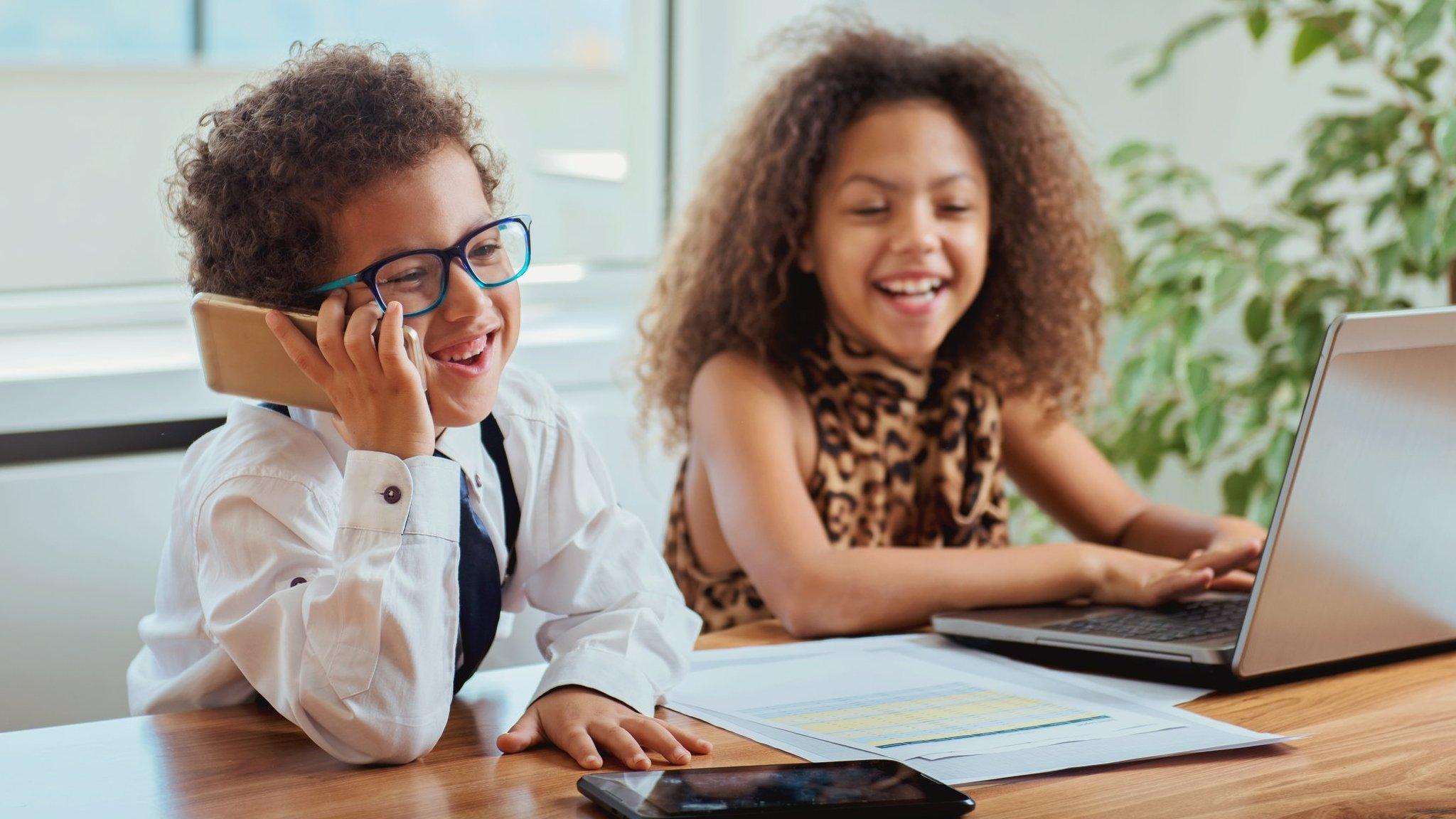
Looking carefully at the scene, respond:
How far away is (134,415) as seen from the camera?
6.06 feet

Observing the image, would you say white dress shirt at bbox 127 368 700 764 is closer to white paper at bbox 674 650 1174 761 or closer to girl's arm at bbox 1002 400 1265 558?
white paper at bbox 674 650 1174 761

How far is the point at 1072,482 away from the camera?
183 cm

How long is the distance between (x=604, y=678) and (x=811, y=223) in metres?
0.84

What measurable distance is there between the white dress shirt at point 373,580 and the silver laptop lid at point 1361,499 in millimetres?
480

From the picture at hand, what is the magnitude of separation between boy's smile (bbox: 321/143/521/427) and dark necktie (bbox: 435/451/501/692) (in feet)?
0.29

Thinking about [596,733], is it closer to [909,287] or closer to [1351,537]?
[1351,537]

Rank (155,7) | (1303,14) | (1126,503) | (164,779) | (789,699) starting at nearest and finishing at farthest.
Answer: (164,779) → (789,699) → (1126,503) → (1303,14) → (155,7)

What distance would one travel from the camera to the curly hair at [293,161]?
1015 mm

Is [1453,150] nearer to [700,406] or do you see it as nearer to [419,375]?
[700,406]

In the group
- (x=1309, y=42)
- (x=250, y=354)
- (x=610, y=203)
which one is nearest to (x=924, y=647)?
(x=250, y=354)

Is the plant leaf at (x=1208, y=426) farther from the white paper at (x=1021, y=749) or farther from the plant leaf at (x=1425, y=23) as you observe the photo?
the white paper at (x=1021, y=749)

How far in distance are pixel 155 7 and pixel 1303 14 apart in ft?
5.96

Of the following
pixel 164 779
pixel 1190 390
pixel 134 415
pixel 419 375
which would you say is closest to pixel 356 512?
pixel 419 375

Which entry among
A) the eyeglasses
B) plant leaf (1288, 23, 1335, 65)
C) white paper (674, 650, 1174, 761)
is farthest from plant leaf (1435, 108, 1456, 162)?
the eyeglasses
